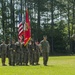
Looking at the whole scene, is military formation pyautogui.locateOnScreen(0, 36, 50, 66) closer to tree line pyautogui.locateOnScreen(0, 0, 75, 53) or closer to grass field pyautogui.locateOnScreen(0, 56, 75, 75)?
grass field pyautogui.locateOnScreen(0, 56, 75, 75)

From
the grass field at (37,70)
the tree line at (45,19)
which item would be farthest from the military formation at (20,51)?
the tree line at (45,19)

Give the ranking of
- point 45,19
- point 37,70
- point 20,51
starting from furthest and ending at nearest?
Answer: 1. point 45,19
2. point 20,51
3. point 37,70

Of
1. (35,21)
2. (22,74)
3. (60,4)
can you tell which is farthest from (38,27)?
(22,74)

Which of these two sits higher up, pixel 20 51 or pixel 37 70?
pixel 20 51

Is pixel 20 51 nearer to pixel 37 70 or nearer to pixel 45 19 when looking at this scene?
pixel 37 70

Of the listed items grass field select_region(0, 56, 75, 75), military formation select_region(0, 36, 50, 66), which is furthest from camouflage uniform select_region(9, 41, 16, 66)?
grass field select_region(0, 56, 75, 75)

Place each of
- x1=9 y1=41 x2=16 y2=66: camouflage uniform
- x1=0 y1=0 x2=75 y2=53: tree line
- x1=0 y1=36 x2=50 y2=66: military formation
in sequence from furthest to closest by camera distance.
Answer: x1=0 y1=0 x2=75 y2=53: tree line, x1=9 y1=41 x2=16 y2=66: camouflage uniform, x1=0 y1=36 x2=50 y2=66: military formation

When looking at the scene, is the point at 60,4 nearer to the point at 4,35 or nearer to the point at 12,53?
the point at 4,35

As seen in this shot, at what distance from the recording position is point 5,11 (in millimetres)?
70750

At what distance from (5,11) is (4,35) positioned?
451 centimetres

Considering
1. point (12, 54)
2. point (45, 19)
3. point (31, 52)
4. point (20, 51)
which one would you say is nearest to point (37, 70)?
point (20, 51)

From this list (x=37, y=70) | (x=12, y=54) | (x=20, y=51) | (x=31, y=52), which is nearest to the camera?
(x=37, y=70)

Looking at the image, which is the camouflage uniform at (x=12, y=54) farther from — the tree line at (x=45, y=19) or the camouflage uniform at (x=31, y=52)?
the tree line at (x=45, y=19)

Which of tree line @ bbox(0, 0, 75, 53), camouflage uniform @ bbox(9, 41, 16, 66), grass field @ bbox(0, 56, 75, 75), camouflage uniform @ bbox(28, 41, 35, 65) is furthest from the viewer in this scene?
tree line @ bbox(0, 0, 75, 53)
